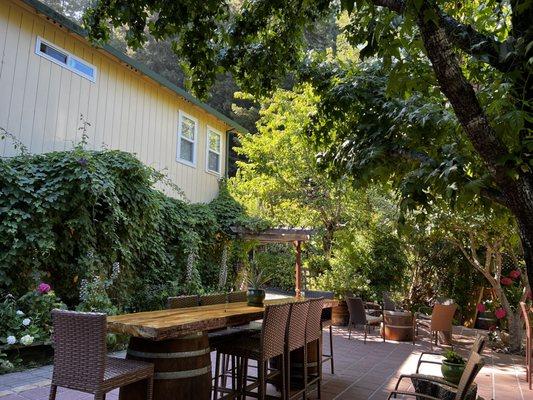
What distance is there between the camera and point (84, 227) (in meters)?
6.76

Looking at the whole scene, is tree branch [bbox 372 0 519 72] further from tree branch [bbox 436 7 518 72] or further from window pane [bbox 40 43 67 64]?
window pane [bbox 40 43 67 64]

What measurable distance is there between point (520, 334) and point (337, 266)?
14.4 ft

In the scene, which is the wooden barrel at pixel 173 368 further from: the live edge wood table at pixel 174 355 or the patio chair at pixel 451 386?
the patio chair at pixel 451 386

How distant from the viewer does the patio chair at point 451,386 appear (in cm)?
297

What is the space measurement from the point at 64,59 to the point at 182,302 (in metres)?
5.88

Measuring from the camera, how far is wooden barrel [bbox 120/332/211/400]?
317cm

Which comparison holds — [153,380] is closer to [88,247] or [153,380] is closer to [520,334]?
[88,247]

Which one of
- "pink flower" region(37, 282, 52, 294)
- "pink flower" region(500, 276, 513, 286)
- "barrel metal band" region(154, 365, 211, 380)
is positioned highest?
"pink flower" region(500, 276, 513, 286)

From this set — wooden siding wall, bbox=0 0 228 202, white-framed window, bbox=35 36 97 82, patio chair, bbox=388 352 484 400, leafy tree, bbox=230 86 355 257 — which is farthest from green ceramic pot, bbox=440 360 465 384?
white-framed window, bbox=35 36 97 82

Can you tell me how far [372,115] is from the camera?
4574 mm

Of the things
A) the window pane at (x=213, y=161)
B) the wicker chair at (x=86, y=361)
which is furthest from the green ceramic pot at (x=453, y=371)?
the window pane at (x=213, y=161)

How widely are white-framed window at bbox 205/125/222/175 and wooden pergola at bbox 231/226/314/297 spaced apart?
7.30ft

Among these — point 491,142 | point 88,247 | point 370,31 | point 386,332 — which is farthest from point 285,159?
point 491,142

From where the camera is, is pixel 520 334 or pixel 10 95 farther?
pixel 520 334
